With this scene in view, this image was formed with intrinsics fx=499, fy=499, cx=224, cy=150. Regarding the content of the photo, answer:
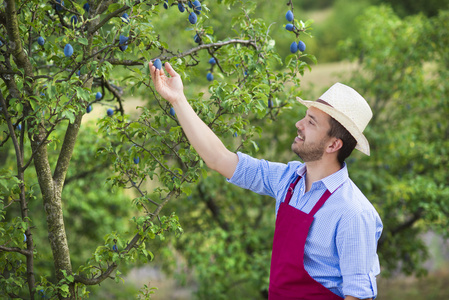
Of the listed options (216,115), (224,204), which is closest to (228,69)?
(216,115)

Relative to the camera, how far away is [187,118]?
6.67 feet

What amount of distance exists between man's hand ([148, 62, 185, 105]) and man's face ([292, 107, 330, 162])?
519 millimetres

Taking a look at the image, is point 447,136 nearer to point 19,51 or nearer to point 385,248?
point 385,248

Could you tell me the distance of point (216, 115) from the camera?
96.0 inches

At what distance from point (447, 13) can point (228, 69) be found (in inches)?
159

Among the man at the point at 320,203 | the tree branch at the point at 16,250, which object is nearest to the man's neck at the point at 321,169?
the man at the point at 320,203

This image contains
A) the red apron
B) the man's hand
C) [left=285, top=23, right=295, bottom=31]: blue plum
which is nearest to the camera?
the red apron

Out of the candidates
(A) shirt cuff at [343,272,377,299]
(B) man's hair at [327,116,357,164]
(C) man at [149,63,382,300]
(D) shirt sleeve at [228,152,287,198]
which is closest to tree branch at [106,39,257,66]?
(C) man at [149,63,382,300]

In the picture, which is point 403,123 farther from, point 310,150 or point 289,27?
point 310,150

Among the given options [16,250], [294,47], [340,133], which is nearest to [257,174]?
[340,133]

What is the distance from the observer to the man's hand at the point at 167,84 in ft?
6.72

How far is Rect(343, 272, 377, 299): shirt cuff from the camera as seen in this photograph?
176 cm

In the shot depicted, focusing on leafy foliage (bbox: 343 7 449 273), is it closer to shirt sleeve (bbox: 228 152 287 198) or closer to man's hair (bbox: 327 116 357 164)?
shirt sleeve (bbox: 228 152 287 198)

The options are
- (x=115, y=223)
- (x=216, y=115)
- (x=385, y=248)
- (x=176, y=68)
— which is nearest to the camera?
(x=176, y=68)
